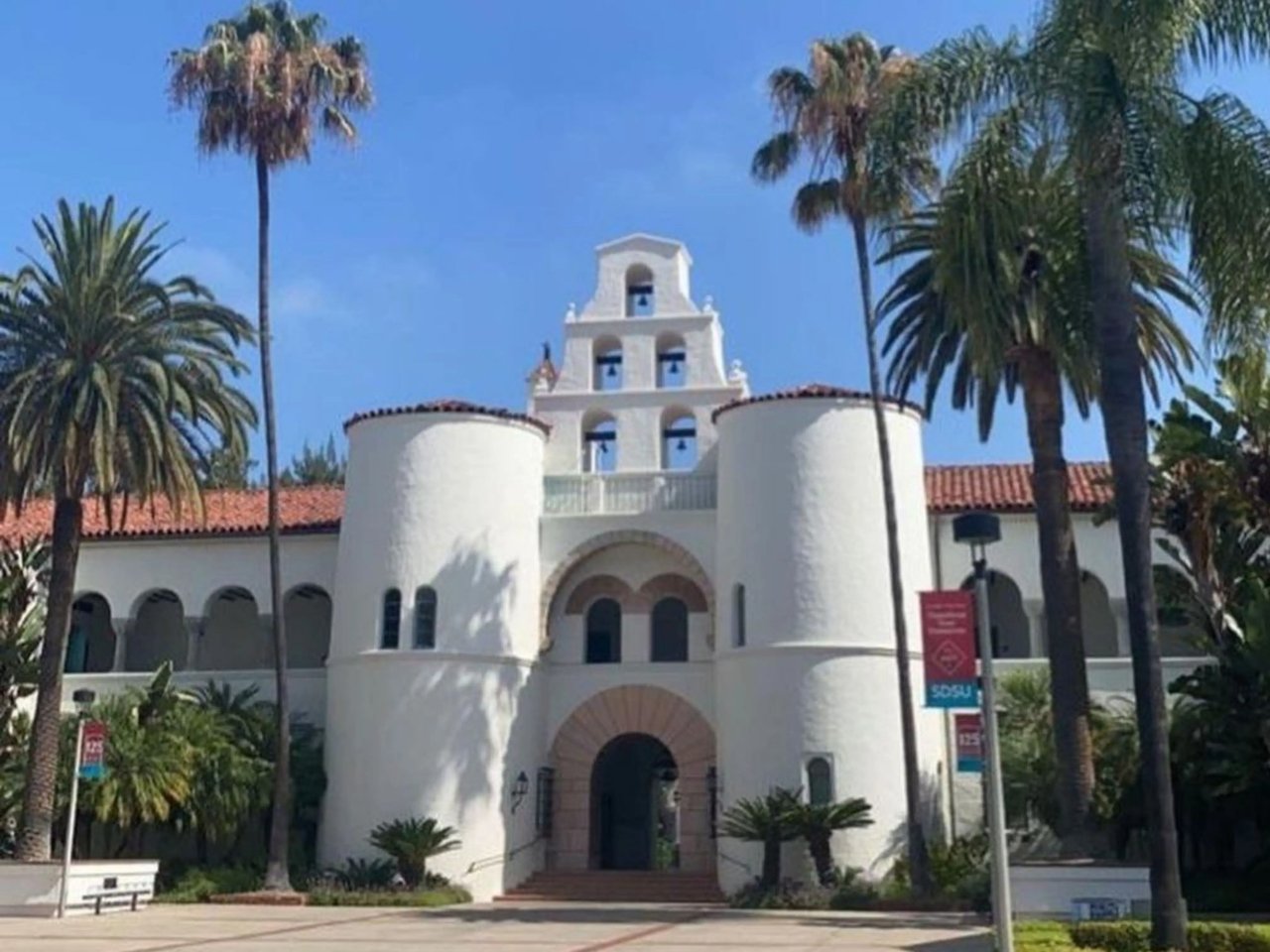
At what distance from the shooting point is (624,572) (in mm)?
33438

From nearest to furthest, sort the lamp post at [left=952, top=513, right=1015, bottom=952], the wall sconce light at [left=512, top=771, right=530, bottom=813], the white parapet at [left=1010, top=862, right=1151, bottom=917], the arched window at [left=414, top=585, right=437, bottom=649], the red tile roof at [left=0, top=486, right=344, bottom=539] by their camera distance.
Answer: the lamp post at [left=952, top=513, right=1015, bottom=952]
the white parapet at [left=1010, top=862, right=1151, bottom=917]
the arched window at [left=414, top=585, right=437, bottom=649]
the wall sconce light at [left=512, top=771, right=530, bottom=813]
the red tile roof at [left=0, top=486, right=344, bottom=539]

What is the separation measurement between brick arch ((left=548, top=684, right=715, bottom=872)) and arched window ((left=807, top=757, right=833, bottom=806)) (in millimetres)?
3058

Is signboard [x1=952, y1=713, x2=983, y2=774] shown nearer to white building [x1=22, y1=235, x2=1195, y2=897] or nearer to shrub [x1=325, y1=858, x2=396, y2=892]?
white building [x1=22, y1=235, x2=1195, y2=897]

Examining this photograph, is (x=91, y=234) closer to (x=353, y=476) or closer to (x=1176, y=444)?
(x=353, y=476)

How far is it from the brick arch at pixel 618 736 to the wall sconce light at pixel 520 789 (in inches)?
40.3

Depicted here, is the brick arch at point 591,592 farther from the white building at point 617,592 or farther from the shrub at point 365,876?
the shrub at point 365,876

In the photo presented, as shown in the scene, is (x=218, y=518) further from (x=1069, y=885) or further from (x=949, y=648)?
(x=949, y=648)

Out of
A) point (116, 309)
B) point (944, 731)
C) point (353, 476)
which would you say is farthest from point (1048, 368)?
point (116, 309)

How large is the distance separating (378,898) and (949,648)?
58.6 feet

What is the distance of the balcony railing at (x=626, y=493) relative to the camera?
33031 mm

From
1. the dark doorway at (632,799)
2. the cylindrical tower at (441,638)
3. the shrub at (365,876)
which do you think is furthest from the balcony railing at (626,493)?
the shrub at (365,876)

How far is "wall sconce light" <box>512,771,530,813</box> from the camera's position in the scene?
31.3m

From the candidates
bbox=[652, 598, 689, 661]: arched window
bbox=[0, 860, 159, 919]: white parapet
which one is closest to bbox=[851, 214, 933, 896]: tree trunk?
bbox=[652, 598, 689, 661]: arched window

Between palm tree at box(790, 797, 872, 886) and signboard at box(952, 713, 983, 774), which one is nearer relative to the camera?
signboard at box(952, 713, 983, 774)
